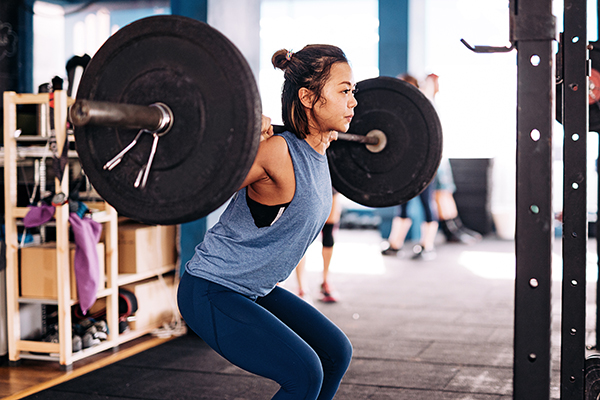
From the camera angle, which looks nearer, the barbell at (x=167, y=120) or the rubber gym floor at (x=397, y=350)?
the barbell at (x=167, y=120)

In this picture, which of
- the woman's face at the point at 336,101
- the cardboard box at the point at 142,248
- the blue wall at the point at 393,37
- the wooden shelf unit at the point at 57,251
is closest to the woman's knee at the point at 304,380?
the woman's face at the point at 336,101

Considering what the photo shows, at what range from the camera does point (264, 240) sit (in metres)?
1.44

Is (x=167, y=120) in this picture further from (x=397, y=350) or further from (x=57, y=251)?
(x=397, y=350)

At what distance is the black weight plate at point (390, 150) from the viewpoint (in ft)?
6.52

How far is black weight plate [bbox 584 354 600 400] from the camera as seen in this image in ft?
6.09

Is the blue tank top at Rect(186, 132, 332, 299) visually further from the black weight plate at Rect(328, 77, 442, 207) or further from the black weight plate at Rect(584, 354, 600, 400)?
the black weight plate at Rect(584, 354, 600, 400)

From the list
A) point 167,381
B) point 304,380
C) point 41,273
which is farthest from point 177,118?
point 41,273

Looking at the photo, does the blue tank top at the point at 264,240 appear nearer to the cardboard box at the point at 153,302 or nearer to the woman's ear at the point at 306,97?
the woman's ear at the point at 306,97

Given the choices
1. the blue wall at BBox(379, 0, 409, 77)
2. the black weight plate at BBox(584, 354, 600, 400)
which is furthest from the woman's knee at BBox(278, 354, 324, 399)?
the blue wall at BBox(379, 0, 409, 77)

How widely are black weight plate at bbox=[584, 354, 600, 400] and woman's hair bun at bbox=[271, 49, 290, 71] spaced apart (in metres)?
1.26

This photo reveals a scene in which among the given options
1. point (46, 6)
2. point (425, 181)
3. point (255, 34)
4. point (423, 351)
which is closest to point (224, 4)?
point (255, 34)

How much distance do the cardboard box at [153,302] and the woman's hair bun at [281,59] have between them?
2036 mm

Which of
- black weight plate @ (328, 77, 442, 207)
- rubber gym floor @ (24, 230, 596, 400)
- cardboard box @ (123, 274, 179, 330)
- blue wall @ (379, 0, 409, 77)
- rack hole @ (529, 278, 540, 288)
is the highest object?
blue wall @ (379, 0, 409, 77)

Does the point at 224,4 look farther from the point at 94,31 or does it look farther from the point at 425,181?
the point at 94,31
